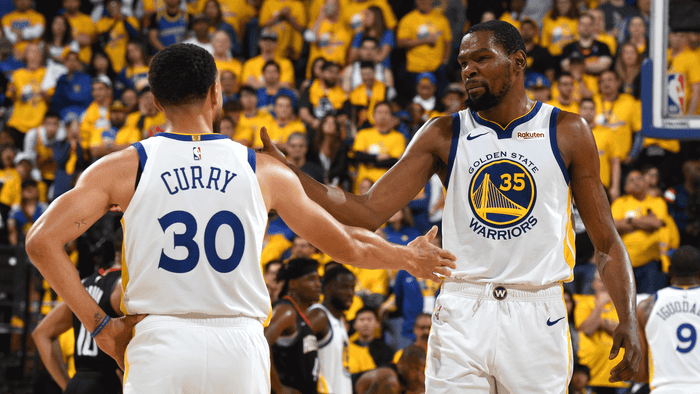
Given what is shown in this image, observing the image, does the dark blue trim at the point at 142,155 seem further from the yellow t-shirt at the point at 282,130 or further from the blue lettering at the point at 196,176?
the yellow t-shirt at the point at 282,130

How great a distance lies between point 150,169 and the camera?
3080 mm

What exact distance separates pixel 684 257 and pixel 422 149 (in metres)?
3.49

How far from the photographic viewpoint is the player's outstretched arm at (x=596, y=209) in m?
3.65

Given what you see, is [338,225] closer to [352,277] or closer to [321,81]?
[352,277]

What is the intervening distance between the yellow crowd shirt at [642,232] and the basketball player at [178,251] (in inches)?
299

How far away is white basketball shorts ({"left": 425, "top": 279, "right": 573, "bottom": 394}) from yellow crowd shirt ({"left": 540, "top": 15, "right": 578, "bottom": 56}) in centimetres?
892

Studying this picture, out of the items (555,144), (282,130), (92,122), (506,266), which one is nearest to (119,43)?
(92,122)

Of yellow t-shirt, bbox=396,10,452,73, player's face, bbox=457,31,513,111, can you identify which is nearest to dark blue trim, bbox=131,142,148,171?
player's face, bbox=457,31,513,111

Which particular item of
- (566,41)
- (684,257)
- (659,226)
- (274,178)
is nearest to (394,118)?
(566,41)

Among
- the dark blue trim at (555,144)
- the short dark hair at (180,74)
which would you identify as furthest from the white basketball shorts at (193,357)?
the dark blue trim at (555,144)

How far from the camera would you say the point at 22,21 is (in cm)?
1392

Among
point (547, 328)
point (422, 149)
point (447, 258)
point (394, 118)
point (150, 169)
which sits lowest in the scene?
point (547, 328)

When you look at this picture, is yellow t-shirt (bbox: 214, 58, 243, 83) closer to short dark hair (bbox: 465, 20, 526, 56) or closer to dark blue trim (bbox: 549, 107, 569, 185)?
short dark hair (bbox: 465, 20, 526, 56)

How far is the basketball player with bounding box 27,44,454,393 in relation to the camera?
298 centimetres
